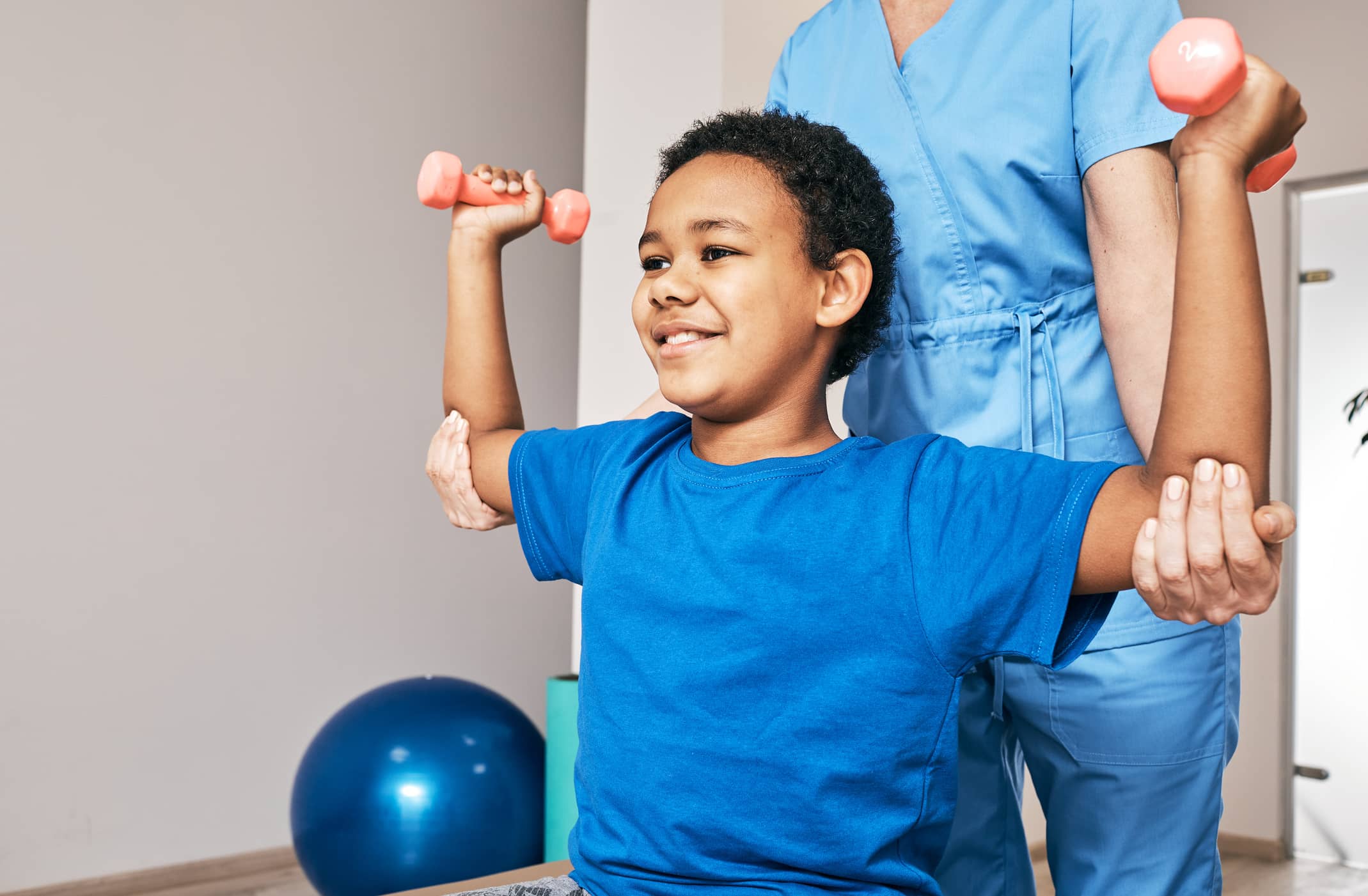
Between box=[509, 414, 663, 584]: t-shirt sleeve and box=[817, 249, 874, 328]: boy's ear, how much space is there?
0.65ft

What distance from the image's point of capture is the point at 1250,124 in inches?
24.0

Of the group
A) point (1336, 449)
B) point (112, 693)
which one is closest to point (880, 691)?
point (112, 693)

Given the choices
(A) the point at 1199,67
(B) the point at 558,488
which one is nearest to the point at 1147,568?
(A) the point at 1199,67

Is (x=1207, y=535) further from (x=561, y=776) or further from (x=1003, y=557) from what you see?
(x=561, y=776)

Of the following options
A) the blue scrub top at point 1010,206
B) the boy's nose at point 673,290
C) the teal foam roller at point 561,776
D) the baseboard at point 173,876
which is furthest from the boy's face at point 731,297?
the baseboard at point 173,876

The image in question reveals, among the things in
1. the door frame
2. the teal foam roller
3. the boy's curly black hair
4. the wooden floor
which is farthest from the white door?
the boy's curly black hair

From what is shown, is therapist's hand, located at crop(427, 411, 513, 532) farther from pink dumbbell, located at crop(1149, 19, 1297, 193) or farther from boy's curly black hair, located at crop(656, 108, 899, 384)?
pink dumbbell, located at crop(1149, 19, 1297, 193)

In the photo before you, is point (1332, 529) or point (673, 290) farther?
point (1332, 529)

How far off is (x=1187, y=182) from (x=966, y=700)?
1.58ft

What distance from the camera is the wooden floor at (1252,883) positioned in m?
2.70

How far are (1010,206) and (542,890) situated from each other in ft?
2.20

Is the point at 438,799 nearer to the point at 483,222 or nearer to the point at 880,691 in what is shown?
the point at 483,222

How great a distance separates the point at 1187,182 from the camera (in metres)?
0.62

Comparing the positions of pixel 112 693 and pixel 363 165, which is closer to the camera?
pixel 112 693
